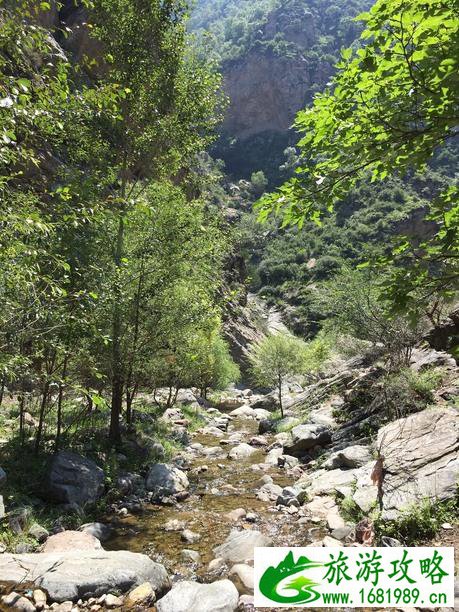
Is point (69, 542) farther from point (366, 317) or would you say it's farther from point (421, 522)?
point (366, 317)

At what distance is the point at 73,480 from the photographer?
33.0ft

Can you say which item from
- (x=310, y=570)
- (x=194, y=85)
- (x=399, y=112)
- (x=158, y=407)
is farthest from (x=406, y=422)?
(x=158, y=407)

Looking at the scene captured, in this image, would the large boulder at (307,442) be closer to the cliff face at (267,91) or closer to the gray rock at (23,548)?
the gray rock at (23,548)

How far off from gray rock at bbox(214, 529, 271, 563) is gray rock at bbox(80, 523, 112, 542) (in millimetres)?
2362

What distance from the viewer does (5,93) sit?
361 centimetres

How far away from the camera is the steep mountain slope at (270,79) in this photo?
136 metres

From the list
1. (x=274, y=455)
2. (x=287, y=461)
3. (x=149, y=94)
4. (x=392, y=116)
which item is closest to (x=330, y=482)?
(x=287, y=461)

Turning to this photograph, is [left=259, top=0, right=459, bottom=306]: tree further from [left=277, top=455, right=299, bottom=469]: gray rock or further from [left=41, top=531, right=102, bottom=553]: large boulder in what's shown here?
[left=277, top=455, right=299, bottom=469]: gray rock

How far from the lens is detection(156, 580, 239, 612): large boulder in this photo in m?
5.61

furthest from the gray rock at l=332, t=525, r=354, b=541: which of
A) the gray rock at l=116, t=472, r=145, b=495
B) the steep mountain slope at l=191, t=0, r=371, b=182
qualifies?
the steep mountain slope at l=191, t=0, r=371, b=182

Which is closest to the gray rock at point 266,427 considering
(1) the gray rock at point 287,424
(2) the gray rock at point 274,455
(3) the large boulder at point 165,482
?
(1) the gray rock at point 287,424

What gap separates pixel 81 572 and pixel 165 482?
5.59m

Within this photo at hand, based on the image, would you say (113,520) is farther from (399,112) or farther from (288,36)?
(288,36)

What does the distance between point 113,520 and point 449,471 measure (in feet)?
23.7
